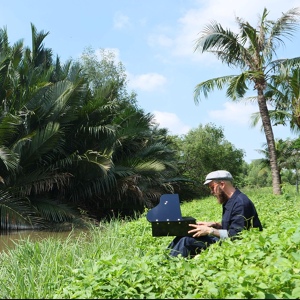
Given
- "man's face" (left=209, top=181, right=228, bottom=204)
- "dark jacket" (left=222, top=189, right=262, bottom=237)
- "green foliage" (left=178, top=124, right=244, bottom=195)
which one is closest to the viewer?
"dark jacket" (left=222, top=189, right=262, bottom=237)

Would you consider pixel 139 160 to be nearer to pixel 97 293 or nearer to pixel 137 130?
pixel 137 130

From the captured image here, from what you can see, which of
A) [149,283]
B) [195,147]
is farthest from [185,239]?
[195,147]

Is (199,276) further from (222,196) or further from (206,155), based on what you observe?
(206,155)

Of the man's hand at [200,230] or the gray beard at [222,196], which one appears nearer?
the man's hand at [200,230]

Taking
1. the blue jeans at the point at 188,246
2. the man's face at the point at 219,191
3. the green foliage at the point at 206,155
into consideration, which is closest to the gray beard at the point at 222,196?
the man's face at the point at 219,191

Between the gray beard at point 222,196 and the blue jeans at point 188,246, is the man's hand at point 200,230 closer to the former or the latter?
the blue jeans at point 188,246

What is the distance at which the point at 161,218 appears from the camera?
4715 millimetres

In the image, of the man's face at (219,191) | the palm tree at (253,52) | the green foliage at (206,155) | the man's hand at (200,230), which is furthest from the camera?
the green foliage at (206,155)

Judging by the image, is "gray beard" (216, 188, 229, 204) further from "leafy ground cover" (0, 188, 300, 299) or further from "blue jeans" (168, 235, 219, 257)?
"leafy ground cover" (0, 188, 300, 299)

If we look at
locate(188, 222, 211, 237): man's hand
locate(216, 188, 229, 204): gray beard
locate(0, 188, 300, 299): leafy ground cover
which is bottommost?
locate(0, 188, 300, 299): leafy ground cover

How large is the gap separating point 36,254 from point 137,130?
12.9 m

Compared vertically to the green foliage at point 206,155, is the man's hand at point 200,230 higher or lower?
lower

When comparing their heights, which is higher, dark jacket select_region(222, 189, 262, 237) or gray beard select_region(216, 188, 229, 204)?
gray beard select_region(216, 188, 229, 204)

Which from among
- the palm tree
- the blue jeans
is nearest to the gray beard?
Answer: the blue jeans
